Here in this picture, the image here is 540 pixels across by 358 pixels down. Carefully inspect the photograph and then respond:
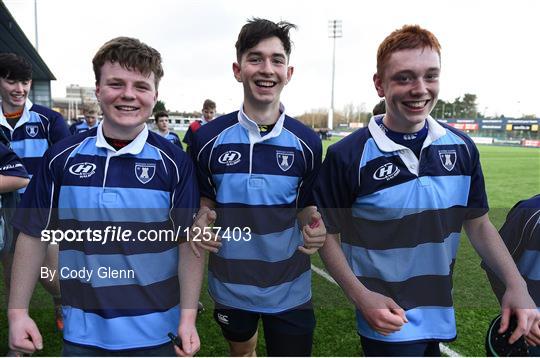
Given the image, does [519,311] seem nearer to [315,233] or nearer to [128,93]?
[315,233]

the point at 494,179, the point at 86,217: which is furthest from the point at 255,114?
the point at 494,179

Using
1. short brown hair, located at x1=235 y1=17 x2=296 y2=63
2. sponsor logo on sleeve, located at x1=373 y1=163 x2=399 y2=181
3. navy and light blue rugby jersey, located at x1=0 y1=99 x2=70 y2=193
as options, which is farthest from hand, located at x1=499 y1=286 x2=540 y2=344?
navy and light blue rugby jersey, located at x1=0 y1=99 x2=70 y2=193

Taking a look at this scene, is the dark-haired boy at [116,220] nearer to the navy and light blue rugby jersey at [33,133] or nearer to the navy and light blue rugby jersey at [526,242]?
the navy and light blue rugby jersey at [526,242]

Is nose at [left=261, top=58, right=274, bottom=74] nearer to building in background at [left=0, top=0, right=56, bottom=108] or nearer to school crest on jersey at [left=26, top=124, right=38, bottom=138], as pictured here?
school crest on jersey at [left=26, top=124, right=38, bottom=138]

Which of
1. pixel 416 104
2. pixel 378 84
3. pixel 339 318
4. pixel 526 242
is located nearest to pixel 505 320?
pixel 526 242

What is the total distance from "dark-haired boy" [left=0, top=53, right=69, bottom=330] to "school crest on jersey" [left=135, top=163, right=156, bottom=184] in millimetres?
1829

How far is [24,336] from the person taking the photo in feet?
4.95

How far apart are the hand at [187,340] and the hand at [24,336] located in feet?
1.60

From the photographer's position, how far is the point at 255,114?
6.41ft

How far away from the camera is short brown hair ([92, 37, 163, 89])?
1.60m

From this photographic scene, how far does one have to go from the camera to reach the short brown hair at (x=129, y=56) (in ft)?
5.26

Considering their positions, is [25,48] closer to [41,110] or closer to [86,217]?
[41,110]

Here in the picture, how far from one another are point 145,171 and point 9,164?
0.85 meters

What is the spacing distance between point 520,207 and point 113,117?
1665 mm
